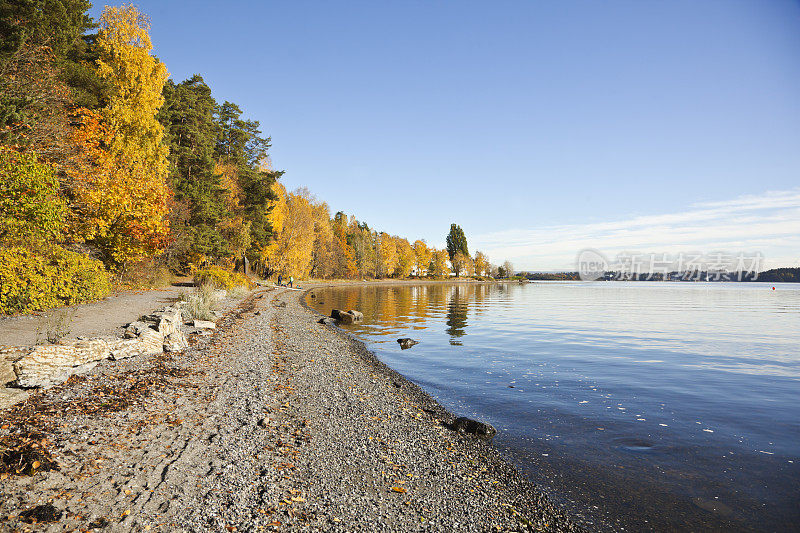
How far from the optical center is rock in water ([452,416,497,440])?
9.48 meters

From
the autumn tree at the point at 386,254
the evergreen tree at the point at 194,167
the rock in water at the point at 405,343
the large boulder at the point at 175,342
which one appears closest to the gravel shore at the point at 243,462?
the large boulder at the point at 175,342

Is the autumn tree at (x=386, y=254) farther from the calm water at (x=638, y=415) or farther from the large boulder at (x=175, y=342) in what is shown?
the large boulder at (x=175, y=342)

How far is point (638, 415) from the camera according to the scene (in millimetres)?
11453

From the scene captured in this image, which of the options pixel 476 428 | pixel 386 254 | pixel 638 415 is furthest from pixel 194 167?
pixel 386 254

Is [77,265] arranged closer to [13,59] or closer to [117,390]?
→ [13,59]

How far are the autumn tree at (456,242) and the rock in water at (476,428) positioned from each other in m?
150

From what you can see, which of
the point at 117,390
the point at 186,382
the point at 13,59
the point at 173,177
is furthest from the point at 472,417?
the point at 173,177

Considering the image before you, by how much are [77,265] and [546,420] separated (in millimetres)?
20689

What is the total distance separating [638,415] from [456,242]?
494 feet

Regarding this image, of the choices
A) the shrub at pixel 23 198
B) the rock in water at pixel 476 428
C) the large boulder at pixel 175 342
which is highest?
the shrub at pixel 23 198

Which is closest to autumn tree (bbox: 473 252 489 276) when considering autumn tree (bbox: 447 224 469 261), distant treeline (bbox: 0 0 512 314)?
autumn tree (bbox: 447 224 469 261)

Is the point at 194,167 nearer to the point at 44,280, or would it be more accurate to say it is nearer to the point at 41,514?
the point at 44,280

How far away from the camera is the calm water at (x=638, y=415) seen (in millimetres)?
7059

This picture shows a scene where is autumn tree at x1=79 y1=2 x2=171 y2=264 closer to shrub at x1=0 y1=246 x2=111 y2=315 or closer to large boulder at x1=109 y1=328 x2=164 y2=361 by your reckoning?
shrub at x1=0 y1=246 x2=111 y2=315
